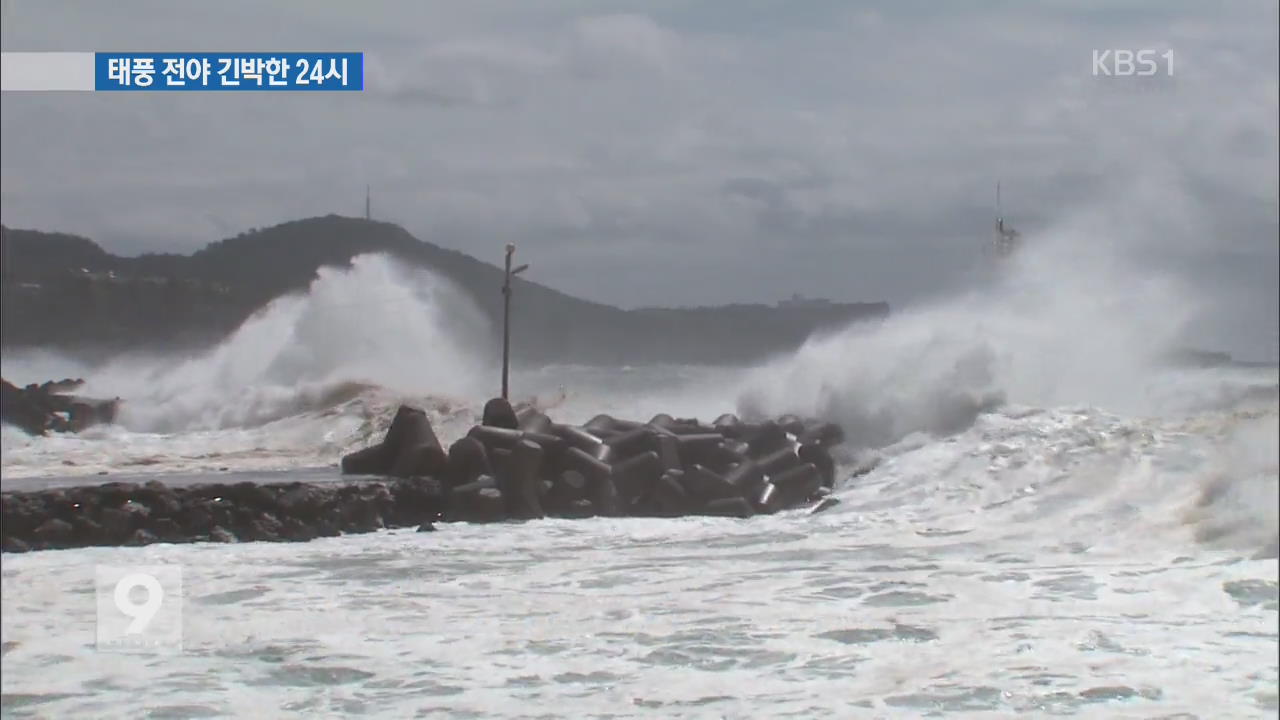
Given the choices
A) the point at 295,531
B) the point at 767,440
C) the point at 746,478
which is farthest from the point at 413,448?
the point at 767,440

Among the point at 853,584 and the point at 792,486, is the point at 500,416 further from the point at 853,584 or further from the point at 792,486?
the point at 853,584

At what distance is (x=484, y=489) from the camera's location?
13414 millimetres

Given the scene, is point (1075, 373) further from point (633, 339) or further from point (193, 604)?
point (633, 339)

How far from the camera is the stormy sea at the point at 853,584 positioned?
645 cm

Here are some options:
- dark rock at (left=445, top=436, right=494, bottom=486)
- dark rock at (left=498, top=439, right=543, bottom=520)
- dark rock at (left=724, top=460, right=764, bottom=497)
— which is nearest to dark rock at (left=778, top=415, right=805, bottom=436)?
dark rock at (left=724, top=460, right=764, bottom=497)

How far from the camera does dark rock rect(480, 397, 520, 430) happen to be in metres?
14.7

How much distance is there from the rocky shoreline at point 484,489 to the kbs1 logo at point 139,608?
1.24 m

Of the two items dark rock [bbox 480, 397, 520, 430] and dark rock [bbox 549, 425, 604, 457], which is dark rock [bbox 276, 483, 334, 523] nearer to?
dark rock [bbox 480, 397, 520, 430]

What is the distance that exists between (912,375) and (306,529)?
7.98m

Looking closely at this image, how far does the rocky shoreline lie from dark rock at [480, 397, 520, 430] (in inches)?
0.5

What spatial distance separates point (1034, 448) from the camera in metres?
14.5

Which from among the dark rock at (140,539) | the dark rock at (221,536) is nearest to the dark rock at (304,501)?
the dark rock at (221,536)

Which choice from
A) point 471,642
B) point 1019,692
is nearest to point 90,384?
point 471,642

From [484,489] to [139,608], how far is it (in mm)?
4838
